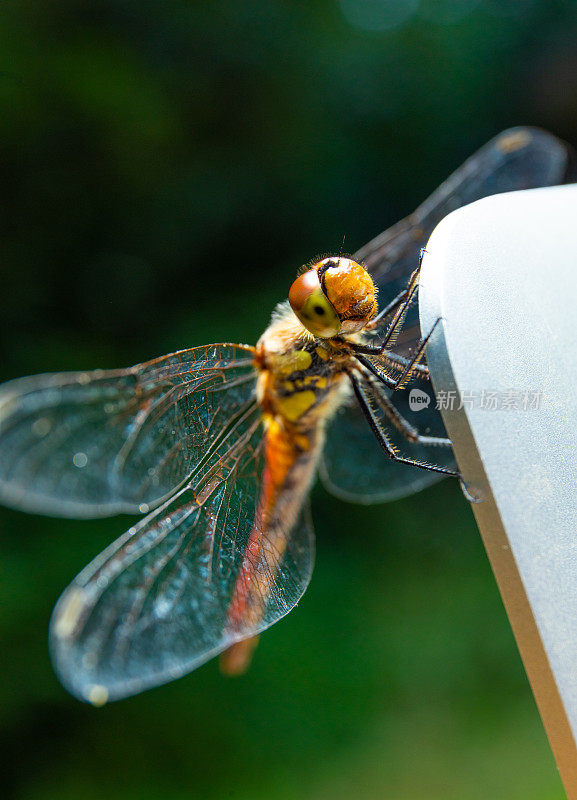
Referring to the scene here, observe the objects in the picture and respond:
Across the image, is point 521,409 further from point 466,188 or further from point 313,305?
point 466,188

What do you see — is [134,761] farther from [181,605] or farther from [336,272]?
[336,272]

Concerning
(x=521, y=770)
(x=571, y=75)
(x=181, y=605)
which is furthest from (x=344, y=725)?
(x=571, y=75)

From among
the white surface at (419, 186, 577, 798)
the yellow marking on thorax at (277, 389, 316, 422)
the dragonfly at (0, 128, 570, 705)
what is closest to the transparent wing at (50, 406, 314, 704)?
the dragonfly at (0, 128, 570, 705)

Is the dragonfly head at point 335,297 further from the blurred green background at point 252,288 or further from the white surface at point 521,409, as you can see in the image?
the blurred green background at point 252,288

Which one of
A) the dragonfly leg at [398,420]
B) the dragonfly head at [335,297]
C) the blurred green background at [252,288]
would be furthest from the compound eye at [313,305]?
the blurred green background at [252,288]

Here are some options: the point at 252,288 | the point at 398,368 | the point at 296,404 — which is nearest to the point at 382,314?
the point at 398,368

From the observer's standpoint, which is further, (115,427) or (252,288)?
(252,288)

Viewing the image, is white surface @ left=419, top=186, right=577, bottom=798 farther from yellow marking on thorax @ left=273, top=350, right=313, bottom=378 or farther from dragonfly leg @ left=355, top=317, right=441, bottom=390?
yellow marking on thorax @ left=273, top=350, right=313, bottom=378
